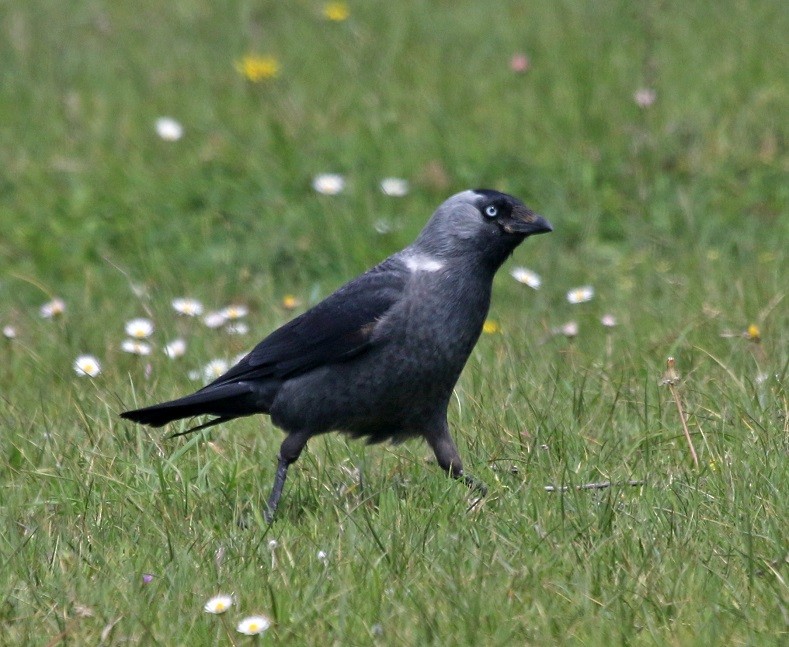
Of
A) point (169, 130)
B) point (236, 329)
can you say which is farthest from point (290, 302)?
point (169, 130)

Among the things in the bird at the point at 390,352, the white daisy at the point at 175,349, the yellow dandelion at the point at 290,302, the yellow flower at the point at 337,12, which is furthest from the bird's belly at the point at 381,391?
the yellow flower at the point at 337,12

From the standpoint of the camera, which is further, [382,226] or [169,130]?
[169,130]

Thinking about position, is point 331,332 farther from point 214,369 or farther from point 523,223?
point 214,369

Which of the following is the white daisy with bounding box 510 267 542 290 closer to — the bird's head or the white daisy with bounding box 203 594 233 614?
the bird's head

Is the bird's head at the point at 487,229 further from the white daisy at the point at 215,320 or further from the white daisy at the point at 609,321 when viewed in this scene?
the white daisy at the point at 215,320

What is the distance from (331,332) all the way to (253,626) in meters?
1.33

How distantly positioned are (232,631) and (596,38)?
561cm

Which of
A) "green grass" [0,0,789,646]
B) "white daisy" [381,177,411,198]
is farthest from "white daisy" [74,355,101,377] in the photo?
"white daisy" [381,177,411,198]

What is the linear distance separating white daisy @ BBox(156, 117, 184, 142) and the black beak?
3691 mm

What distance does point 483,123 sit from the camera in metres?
7.38

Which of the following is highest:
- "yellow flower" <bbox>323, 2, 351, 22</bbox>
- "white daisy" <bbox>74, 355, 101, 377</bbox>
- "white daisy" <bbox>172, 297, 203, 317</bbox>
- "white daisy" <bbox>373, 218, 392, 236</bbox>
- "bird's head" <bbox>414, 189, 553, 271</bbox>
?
"bird's head" <bbox>414, 189, 553, 271</bbox>

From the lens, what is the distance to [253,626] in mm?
3023

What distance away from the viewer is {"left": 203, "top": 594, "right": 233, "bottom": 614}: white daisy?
10.2 feet

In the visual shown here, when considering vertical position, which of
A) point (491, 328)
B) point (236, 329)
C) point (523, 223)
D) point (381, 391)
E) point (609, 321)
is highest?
point (523, 223)
